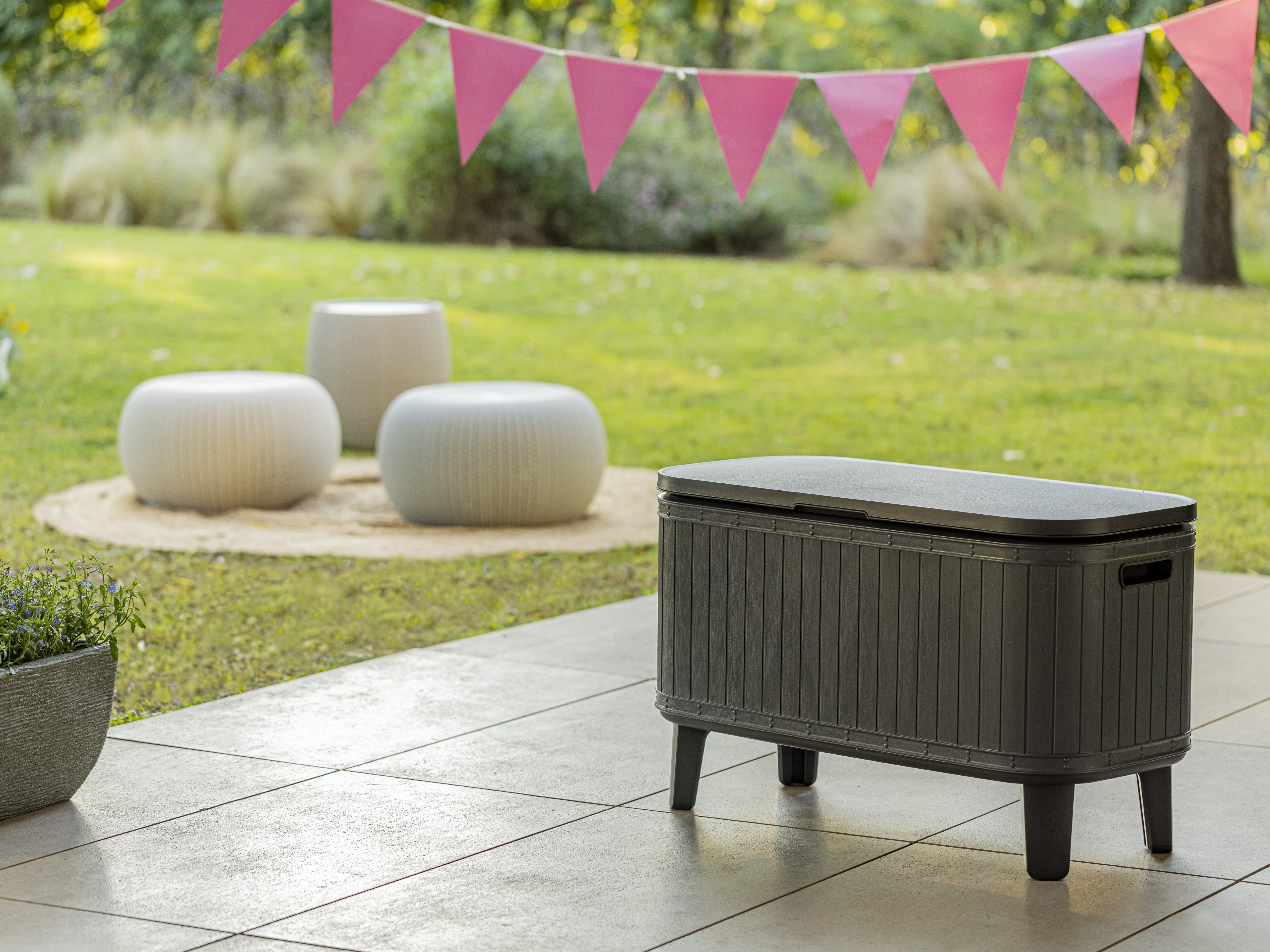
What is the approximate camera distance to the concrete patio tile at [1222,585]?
20.4 feet

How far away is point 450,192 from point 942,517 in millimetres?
15116

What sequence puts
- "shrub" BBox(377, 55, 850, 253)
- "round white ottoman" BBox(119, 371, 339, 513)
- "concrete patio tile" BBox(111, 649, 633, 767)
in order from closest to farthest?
"concrete patio tile" BBox(111, 649, 633, 767), "round white ottoman" BBox(119, 371, 339, 513), "shrub" BBox(377, 55, 850, 253)

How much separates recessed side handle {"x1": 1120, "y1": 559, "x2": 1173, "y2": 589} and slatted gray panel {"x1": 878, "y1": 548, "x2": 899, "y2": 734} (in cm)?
47

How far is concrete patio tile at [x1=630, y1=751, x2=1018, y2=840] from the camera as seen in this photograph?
3.87m

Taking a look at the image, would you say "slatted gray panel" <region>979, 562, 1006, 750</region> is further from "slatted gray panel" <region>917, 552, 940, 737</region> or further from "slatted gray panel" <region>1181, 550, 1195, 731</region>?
"slatted gray panel" <region>1181, 550, 1195, 731</region>

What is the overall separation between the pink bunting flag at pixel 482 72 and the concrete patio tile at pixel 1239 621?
2.94 metres

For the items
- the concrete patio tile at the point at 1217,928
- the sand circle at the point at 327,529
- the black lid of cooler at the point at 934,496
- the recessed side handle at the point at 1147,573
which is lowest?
the concrete patio tile at the point at 1217,928

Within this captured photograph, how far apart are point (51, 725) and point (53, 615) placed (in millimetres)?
265

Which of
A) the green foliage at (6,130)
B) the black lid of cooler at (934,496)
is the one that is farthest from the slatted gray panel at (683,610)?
the green foliage at (6,130)

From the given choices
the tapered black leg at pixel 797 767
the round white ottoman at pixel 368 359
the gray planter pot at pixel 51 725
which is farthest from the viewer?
the round white ottoman at pixel 368 359

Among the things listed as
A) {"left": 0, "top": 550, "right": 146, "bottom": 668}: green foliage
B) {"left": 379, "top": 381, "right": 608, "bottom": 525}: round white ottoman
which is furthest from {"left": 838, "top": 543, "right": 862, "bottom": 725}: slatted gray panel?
{"left": 379, "top": 381, "right": 608, "bottom": 525}: round white ottoman

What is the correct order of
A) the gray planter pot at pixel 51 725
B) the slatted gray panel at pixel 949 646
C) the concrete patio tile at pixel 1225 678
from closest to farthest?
the slatted gray panel at pixel 949 646, the gray planter pot at pixel 51 725, the concrete patio tile at pixel 1225 678

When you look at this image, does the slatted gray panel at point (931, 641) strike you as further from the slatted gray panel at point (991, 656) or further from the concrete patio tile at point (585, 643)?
the concrete patio tile at point (585, 643)

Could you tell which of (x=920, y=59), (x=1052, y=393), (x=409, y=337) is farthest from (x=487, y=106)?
(x=920, y=59)
